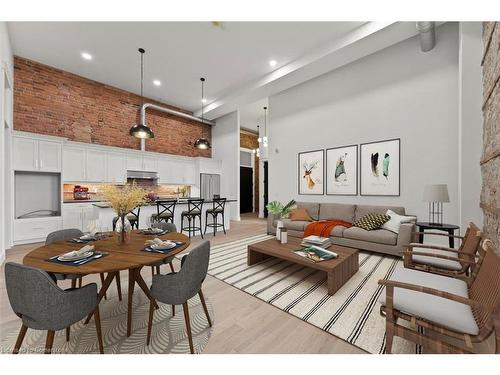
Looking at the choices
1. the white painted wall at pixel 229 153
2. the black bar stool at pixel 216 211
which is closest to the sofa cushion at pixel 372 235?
the black bar stool at pixel 216 211

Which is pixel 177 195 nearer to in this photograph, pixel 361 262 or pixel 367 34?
pixel 361 262

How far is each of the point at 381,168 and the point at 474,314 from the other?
3.53 meters

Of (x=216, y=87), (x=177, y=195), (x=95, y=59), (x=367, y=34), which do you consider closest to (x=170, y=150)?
(x=177, y=195)

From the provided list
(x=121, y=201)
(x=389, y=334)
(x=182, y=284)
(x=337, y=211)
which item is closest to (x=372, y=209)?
(x=337, y=211)

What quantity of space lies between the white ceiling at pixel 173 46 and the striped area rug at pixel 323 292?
3962 millimetres

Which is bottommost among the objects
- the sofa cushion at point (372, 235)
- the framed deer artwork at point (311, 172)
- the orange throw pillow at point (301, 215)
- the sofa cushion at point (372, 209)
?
the sofa cushion at point (372, 235)

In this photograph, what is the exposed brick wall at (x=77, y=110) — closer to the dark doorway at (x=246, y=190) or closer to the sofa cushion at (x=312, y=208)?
the dark doorway at (x=246, y=190)

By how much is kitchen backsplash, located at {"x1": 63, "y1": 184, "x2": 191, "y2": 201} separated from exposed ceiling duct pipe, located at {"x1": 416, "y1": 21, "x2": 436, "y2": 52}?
687cm

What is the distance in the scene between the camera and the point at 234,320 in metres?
1.97

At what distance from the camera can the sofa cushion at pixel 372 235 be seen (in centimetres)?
359

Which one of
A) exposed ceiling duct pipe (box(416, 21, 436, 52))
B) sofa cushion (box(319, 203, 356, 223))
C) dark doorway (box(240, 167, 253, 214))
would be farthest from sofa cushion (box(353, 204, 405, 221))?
dark doorway (box(240, 167, 253, 214))

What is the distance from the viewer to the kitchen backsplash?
17.1 ft

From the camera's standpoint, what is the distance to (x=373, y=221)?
3.98 metres

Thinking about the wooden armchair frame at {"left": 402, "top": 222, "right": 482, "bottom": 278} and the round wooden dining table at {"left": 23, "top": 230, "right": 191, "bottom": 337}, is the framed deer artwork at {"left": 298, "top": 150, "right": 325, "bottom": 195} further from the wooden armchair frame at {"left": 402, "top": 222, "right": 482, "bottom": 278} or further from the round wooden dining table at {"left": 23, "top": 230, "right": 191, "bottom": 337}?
the round wooden dining table at {"left": 23, "top": 230, "right": 191, "bottom": 337}
